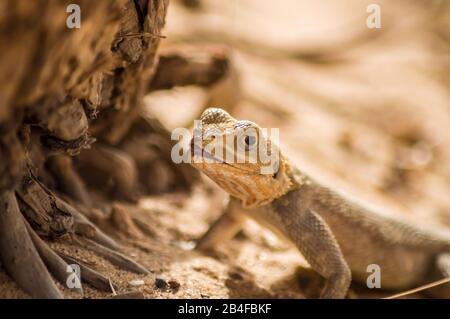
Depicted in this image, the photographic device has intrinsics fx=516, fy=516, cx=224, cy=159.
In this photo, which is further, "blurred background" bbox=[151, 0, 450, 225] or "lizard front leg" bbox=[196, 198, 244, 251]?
"blurred background" bbox=[151, 0, 450, 225]

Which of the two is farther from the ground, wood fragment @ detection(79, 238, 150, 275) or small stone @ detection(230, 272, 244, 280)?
wood fragment @ detection(79, 238, 150, 275)

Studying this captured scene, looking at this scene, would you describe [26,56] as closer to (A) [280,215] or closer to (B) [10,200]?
(B) [10,200]

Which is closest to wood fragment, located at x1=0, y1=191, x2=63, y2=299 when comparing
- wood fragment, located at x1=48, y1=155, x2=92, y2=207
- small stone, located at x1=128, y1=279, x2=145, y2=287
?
small stone, located at x1=128, y1=279, x2=145, y2=287

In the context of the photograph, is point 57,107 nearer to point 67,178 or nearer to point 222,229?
point 67,178

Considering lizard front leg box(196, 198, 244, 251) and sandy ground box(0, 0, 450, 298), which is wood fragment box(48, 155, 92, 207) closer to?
sandy ground box(0, 0, 450, 298)

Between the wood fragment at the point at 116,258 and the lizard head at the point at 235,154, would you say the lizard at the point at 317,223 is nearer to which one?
the lizard head at the point at 235,154

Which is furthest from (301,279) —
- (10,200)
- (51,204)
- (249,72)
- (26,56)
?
(249,72)

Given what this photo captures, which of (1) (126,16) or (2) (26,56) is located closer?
(2) (26,56)
